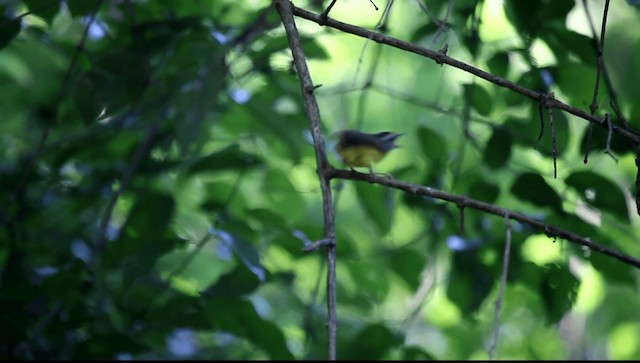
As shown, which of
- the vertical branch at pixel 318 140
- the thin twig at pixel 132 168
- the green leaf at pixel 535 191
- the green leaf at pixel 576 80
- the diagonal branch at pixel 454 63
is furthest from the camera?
the thin twig at pixel 132 168

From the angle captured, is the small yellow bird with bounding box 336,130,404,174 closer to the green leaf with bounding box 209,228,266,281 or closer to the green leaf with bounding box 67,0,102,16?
the green leaf with bounding box 209,228,266,281

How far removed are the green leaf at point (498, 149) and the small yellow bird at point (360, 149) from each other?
0.63 meters

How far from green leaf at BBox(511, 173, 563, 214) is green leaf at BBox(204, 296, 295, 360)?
0.83 meters

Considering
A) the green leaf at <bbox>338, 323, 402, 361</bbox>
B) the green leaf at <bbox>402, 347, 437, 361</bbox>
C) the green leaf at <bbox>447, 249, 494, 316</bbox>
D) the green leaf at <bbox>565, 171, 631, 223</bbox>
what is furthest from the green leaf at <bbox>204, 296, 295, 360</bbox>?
the green leaf at <bbox>565, 171, 631, 223</bbox>

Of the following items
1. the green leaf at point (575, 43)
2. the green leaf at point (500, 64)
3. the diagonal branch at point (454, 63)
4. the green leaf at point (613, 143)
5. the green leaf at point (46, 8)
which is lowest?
the green leaf at point (46, 8)

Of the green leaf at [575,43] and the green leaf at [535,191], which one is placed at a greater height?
the green leaf at [575,43]

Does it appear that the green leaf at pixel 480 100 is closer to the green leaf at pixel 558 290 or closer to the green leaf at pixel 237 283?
the green leaf at pixel 558 290

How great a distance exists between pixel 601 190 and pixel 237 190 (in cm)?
140

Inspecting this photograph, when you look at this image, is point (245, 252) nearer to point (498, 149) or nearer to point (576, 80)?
point (498, 149)

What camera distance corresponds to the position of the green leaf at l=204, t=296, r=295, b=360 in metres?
2.23

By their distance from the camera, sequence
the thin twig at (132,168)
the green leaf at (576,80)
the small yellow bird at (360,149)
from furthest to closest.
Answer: the thin twig at (132,168) → the green leaf at (576,80) → the small yellow bird at (360,149)

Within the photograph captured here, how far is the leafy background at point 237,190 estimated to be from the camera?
89.7 inches

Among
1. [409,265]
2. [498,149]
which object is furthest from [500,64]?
[409,265]

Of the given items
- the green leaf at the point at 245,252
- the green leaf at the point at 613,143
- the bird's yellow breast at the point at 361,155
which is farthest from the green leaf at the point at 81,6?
the green leaf at the point at 613,143
